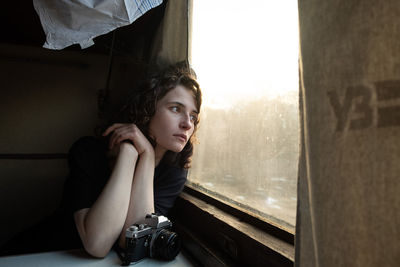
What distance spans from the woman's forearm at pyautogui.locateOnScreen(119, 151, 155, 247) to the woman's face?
0.10 meters

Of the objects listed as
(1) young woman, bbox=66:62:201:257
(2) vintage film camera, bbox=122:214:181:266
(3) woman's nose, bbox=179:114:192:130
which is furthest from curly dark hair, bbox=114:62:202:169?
(2) vintage film camera, bbox=122:214:181:266

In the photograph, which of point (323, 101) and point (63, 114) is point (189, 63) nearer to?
point (323, 101)

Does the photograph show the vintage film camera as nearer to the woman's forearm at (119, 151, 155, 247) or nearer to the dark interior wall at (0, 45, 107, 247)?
the woman's forearm at (119, 151, 155, 247)

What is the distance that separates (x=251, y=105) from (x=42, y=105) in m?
1.84

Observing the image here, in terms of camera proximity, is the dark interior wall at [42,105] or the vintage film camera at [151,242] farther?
the dark interior wall at [42,105]

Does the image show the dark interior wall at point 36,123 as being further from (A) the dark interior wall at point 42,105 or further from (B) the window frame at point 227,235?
(B) the window frame at point 227,235

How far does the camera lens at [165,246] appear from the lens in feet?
2.44

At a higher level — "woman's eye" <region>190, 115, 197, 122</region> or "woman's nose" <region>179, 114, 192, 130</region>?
"woman's eye" <region>190, 115, 197, 122</region>

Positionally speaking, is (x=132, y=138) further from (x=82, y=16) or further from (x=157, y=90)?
(x=82, y=16)

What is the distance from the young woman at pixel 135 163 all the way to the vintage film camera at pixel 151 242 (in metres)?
0.11

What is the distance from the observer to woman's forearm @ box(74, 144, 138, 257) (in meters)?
0.76

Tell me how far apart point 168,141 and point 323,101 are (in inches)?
30.7

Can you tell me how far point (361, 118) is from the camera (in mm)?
277

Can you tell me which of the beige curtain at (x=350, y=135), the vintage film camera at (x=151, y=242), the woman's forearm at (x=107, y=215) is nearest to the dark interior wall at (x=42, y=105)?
the woman's forearm at (x=107, y=215)
